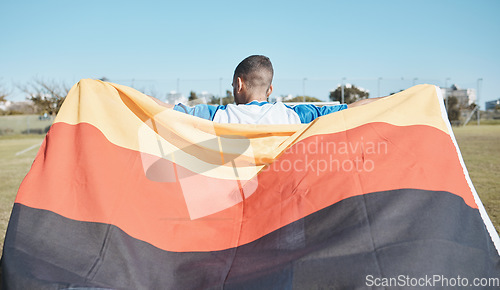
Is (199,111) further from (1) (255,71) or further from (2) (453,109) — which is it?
(2) (453,109)

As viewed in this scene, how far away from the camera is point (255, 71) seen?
9.20 ft

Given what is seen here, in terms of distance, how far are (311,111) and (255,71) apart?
0.55 m

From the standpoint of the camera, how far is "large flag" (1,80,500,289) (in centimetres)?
157

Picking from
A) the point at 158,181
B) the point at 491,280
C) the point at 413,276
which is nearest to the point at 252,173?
the point at 158,181

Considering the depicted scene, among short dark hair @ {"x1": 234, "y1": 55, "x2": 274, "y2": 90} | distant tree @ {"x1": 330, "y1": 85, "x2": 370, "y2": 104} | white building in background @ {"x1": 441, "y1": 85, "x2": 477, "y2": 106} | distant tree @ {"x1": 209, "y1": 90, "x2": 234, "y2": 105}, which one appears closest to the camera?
short dark hair @ {"x1": 234, "y1": 55, "x2": 274, "y2": 90}

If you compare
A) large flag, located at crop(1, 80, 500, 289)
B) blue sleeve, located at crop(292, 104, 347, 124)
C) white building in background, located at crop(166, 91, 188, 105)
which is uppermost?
white building in background, located at crop(166, 91, 188, 105)

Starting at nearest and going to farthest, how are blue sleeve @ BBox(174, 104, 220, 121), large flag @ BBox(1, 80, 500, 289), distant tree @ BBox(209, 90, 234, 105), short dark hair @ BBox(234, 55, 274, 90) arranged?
large flag @ BBox(1, 80, 500, 289)
blue sleeve @ BBox(174, 104, 220, 121)
short dark hair @ BBox(234, 55, 274, 90)
distant tree @ BBox(209, 90, 234, 105)

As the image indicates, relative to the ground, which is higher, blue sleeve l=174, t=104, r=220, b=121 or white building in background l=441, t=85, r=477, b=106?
white building in background l=441, t=85, r=477, b=106

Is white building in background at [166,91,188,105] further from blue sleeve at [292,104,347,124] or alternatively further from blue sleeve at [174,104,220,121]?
blue sleeve at [292,104,347,124]

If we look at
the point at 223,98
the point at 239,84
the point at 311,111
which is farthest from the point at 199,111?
the point at 223,98

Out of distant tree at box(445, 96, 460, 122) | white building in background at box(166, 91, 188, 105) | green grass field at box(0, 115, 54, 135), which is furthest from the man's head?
green grass field at box(0, 115, 54, 135)

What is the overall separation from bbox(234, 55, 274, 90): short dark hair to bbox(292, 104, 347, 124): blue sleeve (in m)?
0.35

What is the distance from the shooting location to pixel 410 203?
1.74 meters

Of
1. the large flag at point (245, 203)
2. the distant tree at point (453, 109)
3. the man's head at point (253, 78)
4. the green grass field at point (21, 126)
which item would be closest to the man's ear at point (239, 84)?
the man's head at point (253, 78)
